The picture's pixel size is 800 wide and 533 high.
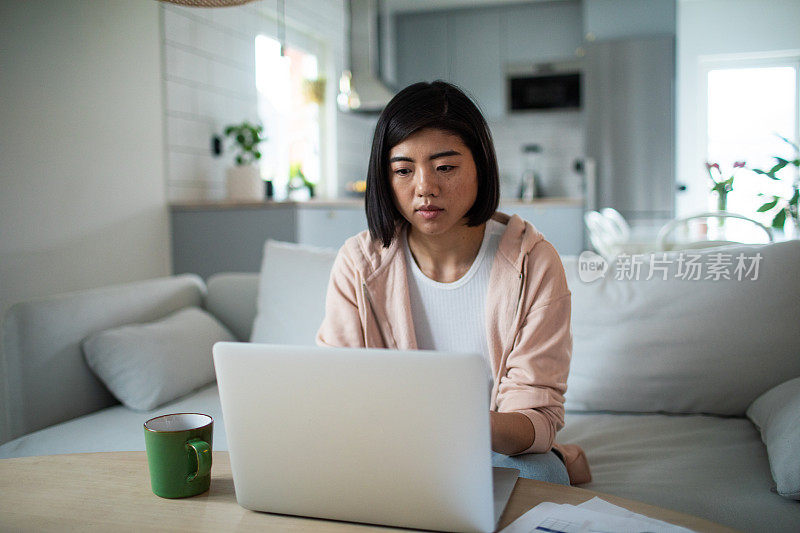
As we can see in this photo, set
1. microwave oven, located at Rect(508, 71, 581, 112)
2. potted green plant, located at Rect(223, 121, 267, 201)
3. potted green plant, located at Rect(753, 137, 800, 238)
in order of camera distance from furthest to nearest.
A: microwave oven, located at Rect(508, 71, 581, 112) < potted green plant, located at Rect(223, 121, 267, 201) < potted green plant, located at Rect(753, 137, 800, 238)

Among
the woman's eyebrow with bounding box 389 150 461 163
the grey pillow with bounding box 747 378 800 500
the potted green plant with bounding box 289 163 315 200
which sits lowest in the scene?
the grey pillow with bounding box 747 378 800 500

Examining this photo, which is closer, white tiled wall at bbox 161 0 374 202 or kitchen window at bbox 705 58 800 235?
white tiled wall at bbox 161 0 374 202

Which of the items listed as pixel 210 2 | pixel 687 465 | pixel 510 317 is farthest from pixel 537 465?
pixel 210 2

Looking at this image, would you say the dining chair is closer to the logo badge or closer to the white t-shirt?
the logo badge

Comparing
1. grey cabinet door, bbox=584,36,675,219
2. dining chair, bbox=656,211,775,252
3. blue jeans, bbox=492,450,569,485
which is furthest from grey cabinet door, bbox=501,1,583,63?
blue jeans, bbox=492,450,569,485

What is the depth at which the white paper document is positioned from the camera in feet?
2.26

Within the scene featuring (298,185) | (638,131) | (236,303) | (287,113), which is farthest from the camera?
(638,131)

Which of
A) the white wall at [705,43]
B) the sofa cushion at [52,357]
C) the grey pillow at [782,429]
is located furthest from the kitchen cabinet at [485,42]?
the grey pillow at [782,429]

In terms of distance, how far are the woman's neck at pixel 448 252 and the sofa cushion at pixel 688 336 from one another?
534 millimetres

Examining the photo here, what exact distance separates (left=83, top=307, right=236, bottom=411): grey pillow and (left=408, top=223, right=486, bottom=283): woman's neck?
856 millimetres

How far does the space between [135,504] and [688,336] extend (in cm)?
125

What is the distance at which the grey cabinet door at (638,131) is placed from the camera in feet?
15.7

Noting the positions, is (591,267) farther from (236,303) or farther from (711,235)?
(711,235)

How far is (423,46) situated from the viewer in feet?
18.9
